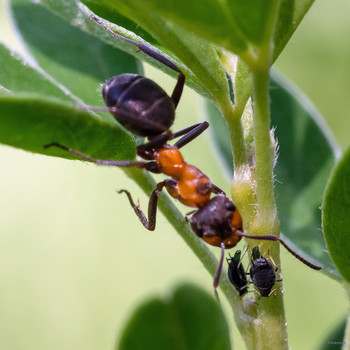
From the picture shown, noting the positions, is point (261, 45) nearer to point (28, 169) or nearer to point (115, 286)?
point (115, 286)

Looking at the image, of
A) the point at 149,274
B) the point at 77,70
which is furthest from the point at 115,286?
the point at 77,70

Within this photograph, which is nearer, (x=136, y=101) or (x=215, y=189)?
(x=136, y=101)

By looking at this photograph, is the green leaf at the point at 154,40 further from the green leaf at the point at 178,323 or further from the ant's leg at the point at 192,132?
the green leaf at the point at 178,323

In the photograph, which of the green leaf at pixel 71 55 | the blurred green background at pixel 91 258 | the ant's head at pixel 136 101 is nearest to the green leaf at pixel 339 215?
the ant's head at pixel 136 101

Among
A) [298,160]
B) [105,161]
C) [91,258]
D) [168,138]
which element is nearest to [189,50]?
[105,161]

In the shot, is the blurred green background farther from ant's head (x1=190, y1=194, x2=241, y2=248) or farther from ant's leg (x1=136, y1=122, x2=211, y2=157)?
ant's head (x1=190, y1=194, x2=241, y2=248)

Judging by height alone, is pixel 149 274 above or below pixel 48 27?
below

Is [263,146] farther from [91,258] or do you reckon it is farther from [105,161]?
[91,258]
